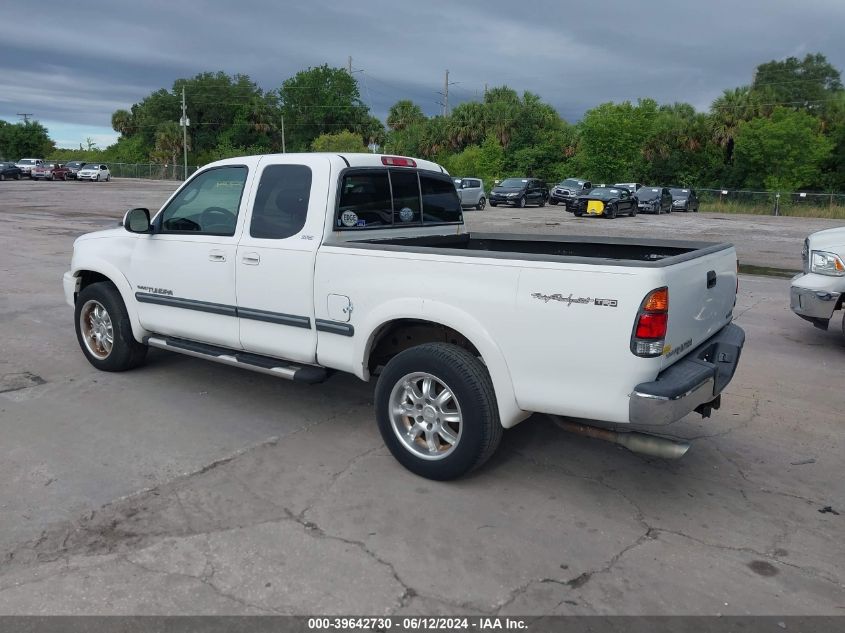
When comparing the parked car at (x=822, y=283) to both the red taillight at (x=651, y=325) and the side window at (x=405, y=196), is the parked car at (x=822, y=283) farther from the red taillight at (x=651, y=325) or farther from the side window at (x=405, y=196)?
the red taillight at (x=651, y=325)

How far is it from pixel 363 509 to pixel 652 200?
118 ft

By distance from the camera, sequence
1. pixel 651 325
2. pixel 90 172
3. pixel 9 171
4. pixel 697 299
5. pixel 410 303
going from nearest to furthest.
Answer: pixel 651 325, pixel 697 299, pixel 410 303, pixel 9 171, pixel 90 172

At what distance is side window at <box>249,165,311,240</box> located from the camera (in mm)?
4762

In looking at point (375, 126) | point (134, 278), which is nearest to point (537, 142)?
point (375, 126)

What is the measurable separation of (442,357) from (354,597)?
4.60 feet

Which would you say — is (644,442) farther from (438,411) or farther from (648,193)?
(648,193)

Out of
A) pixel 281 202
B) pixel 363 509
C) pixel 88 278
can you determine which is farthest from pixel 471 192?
pixel 363 509

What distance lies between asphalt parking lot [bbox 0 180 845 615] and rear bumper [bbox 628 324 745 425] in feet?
2.12

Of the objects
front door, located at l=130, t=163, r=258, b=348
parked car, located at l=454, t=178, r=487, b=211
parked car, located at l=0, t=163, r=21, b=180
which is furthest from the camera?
parked car, located at l=0, t=163, r=21, b=180

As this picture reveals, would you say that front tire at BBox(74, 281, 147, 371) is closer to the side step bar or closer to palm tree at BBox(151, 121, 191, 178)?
the side step bar

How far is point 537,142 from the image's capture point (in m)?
57.2

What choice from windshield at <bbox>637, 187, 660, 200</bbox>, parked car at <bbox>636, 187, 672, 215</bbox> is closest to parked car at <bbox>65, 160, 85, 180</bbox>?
windshield at <bbox>637, 187, 660, 200</bbox>

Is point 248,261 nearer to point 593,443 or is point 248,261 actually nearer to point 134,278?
point 134,278

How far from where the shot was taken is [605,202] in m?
31.7
